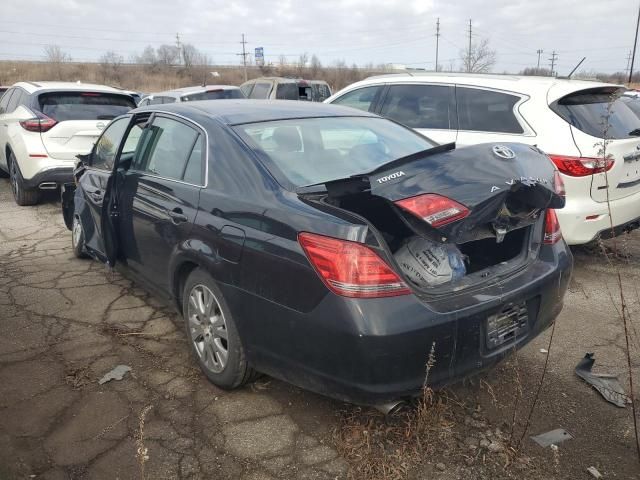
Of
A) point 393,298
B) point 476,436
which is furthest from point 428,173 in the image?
point 476,436

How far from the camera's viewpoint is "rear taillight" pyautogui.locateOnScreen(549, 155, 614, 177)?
439 centimetres

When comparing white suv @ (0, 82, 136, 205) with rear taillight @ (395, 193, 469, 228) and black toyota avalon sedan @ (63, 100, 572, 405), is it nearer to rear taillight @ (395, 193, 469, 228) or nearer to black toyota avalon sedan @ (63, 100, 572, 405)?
black toyota avalon sedan @ (63, 100, 572, 405)

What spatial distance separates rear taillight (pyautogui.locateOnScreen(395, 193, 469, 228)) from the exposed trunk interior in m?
0.05

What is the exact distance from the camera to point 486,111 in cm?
513

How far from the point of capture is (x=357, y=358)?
2.23 m

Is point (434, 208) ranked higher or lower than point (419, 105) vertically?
lower

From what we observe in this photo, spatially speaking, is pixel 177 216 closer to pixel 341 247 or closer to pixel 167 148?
pixel 167 148

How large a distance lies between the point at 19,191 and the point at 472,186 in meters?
7.60

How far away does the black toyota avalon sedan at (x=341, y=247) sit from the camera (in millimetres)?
2262

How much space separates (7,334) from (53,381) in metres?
0.89

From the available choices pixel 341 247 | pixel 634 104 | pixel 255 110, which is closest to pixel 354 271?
pixel 341 247

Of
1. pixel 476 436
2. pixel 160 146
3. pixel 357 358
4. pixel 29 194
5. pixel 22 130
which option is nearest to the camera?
pixel 357 358

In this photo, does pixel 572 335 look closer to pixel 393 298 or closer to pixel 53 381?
pixel 393 298

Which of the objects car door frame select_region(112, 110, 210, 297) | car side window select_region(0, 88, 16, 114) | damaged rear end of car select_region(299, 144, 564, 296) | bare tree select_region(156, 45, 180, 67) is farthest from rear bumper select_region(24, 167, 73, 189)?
bare tree select_region(156, 45, 180, 67)
